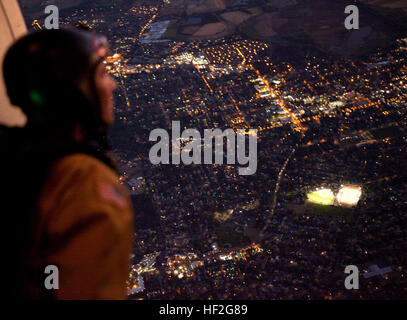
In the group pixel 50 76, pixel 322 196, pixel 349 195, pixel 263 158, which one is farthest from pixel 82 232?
pixel 263 158

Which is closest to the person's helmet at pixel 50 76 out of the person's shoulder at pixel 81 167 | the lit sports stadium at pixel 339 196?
the person's shoulder at pixel 81 167

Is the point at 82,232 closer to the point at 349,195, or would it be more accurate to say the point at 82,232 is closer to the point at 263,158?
the point at 349,195

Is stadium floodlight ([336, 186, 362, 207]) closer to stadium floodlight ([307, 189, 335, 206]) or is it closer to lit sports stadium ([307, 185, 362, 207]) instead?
lit sports stadium ([307, 185, 362, 207])

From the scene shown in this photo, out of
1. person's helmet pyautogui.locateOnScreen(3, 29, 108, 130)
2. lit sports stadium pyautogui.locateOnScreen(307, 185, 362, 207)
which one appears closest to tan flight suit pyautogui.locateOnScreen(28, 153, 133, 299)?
person's helmet pyautogui.locateOnScreen(3, 29, 108, 130)

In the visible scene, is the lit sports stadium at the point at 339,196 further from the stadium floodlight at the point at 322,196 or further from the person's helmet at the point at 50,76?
the person's helmet at the point at 50,76

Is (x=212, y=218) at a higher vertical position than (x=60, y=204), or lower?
lower
